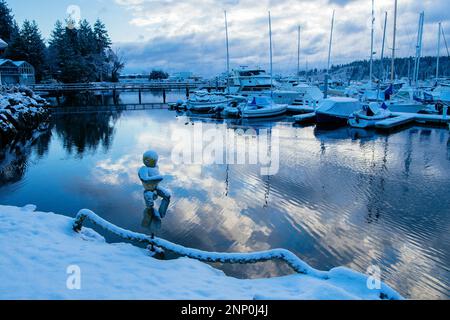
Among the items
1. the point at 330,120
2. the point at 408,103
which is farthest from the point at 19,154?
the point at 408,103

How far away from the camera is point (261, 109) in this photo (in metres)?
36.4

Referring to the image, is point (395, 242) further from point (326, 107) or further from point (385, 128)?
point (326, 107)

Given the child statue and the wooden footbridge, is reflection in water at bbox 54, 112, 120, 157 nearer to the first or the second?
the child statue

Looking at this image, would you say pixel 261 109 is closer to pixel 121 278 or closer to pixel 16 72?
pixel 121 278

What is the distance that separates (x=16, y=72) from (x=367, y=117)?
58.1m

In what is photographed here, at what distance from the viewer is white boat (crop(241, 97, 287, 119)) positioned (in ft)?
119

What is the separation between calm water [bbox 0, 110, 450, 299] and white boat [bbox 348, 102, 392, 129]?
6.32 meters

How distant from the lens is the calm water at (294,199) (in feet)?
26.0

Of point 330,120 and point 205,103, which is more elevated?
point 205,103

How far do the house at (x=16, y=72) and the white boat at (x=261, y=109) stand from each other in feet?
139

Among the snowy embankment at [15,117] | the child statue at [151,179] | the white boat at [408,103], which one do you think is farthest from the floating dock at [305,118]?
the child statue at [151,179]

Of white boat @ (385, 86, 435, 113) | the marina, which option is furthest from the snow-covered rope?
white boat @ (385, 86, 435, 113)

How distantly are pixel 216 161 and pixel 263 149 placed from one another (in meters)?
4.52
